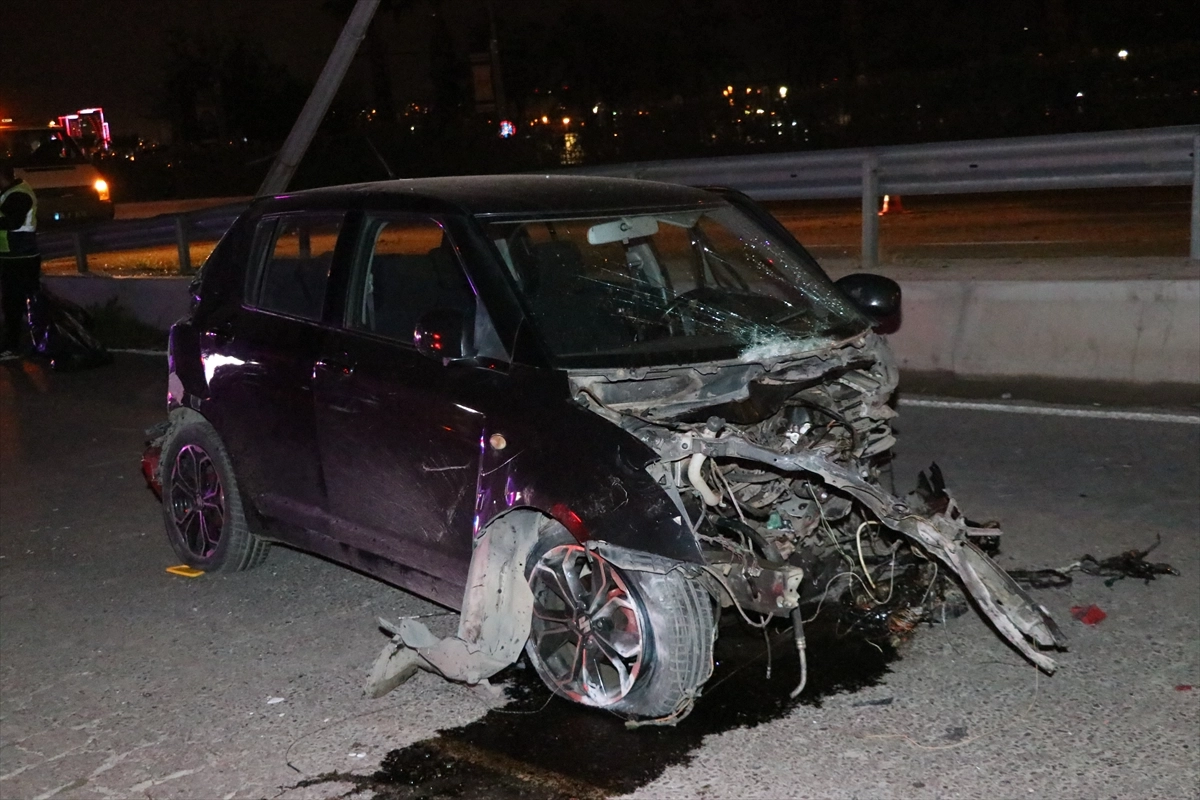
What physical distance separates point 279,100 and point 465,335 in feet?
234

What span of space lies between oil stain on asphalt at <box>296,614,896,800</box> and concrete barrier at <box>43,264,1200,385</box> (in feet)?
15.6

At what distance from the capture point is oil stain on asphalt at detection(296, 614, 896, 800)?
4195 mm

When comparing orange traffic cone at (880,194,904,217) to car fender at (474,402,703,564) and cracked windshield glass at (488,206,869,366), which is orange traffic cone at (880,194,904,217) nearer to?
cracked windshield glass at (488,206,869,366)

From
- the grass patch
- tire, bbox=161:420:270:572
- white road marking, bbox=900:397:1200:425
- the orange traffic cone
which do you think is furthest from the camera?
the orange traffic cone

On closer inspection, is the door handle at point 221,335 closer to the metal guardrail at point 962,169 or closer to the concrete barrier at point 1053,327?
the metal guardrail at point 962,169

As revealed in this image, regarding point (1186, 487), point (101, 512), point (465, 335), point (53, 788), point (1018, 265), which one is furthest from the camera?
point (1018, 265)

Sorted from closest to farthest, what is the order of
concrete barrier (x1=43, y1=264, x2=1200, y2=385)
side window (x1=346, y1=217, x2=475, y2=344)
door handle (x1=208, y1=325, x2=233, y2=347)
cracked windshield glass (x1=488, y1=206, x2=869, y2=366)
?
1. cracked windshield glass (x1=488, y1=206, x2=869, y2=366)
2. side window (x1=346, y1=217, x2=475, y2=344)
3. door handle (x1=208, y1=325, x2=233, y2=347)
4. concrete barrier (x1=43, y1=264, x2=1200, y2=385)

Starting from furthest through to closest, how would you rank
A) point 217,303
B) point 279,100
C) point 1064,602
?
point 279,100 → point 217,303 → point 1064,602

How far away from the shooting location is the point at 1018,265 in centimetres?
1021

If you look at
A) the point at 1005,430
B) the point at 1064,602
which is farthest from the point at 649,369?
the point at 1005,430

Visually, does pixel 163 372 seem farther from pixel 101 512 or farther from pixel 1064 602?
pixel 1064 602

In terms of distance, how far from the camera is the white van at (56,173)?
90.3 ft

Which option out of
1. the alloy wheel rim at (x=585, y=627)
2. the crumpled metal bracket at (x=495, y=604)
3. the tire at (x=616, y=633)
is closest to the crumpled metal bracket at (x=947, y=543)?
the tire at (x=616, y=633)

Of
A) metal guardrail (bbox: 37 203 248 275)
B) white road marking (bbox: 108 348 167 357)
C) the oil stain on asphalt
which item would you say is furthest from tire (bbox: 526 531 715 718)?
metal guardrail (bbox: 37 203 248 275)
